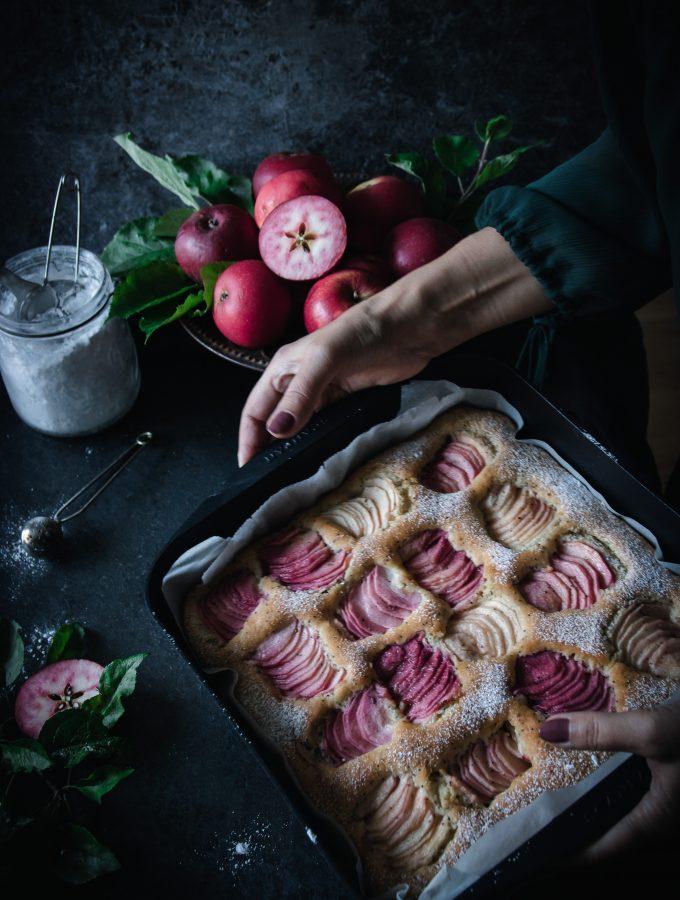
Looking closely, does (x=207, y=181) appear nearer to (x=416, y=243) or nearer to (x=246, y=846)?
(x=416, y=243)

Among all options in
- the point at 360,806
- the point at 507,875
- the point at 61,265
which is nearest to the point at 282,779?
the point at 360,806

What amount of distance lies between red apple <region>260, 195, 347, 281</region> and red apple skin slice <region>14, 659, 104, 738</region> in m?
0.71

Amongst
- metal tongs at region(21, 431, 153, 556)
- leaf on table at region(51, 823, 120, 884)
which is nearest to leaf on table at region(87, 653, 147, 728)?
leaf on table at region(51, 823, 120, 884)

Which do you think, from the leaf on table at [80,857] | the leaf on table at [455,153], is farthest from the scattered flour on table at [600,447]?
the leaf on table at [80,857]

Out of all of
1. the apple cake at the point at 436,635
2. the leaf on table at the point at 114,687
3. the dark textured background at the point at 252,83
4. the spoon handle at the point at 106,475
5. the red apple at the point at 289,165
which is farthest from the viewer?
the dark textured background at the point at 252,83

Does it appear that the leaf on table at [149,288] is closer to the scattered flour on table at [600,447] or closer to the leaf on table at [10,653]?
the leaf on table at [10,653]

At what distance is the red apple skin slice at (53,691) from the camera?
3.67ft

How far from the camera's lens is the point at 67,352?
126 centimetres

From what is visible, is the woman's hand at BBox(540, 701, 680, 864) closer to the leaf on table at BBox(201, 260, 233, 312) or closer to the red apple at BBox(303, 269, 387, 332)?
the red apple at BBox(303, 269, 387, 332)

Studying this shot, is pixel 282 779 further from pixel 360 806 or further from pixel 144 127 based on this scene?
pixel 144 127

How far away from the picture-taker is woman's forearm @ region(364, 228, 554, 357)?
123 centimetres

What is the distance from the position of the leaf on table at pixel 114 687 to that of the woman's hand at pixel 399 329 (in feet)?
1.12

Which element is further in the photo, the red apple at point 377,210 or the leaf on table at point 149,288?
the red apple at point 377,210

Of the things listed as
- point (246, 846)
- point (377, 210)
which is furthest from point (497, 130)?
point (246, 846)
